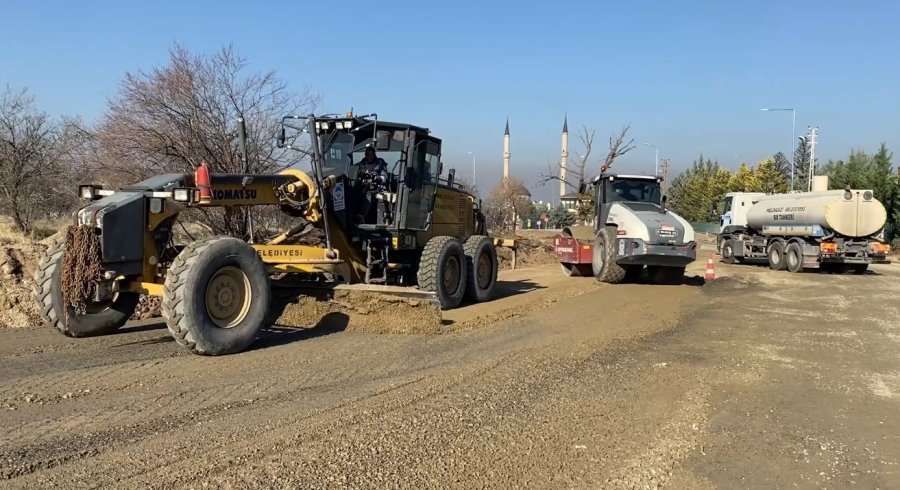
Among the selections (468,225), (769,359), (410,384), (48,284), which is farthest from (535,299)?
(48,284)

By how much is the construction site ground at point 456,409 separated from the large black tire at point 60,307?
0.56ft

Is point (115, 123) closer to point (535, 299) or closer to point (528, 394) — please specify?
point (535, 299)

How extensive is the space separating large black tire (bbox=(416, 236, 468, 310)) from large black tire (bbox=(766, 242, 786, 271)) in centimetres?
1608

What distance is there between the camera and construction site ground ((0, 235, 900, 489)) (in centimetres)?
411

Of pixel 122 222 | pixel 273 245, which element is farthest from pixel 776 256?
pixel 122 222

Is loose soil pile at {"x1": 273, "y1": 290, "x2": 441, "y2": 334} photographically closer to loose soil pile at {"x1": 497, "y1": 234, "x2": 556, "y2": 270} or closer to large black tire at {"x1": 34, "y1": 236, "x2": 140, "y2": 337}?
large black tire at {"x1": 34, "y1": 236, "x2": 140, "y2": 337}

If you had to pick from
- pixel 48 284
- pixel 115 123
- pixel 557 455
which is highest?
pixel 115 123

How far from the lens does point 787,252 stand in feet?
76.4

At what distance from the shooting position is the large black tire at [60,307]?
24.4 ft

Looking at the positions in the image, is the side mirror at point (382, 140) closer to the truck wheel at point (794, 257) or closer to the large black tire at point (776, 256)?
the truck wheel at point (794, 257)

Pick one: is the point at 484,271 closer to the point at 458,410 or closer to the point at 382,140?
the point at 382,140

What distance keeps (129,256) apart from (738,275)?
703 inches

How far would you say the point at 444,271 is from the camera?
435 inches

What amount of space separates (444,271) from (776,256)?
17273 millimetres
